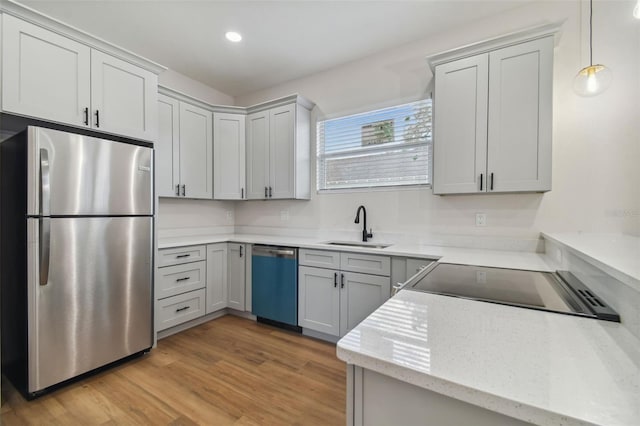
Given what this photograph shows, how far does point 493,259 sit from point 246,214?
3.03m

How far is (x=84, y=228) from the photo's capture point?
195 cm

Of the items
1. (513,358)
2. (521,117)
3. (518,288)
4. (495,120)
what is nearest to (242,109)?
(495,120)

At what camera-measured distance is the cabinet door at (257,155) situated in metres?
3.37

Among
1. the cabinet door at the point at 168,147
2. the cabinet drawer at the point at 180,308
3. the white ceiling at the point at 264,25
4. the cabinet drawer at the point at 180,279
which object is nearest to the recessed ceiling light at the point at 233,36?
the white ceiling at the point at 264,25

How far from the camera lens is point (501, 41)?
205 centimetres

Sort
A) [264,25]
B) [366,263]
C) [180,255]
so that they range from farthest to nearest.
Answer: [180,255] → [264,25] → [366,263]

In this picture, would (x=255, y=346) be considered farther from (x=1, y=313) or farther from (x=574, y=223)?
(x=574, y=223)

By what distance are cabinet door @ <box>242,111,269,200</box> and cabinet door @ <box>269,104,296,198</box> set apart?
0.08 m

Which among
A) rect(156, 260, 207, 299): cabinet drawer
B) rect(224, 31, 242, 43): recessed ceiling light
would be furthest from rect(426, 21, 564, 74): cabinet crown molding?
rect(156, 260, 207, 299): cabinet drawer

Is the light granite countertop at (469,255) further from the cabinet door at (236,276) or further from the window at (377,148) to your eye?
the window at (377,148)

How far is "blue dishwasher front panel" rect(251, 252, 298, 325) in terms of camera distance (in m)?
2.77

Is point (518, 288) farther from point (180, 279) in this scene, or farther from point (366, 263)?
point (180, 279)

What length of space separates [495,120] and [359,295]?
1.77m

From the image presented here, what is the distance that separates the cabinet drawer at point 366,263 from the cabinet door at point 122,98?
204 cm
